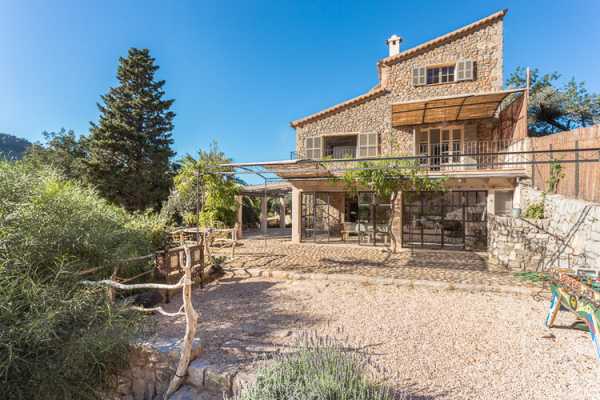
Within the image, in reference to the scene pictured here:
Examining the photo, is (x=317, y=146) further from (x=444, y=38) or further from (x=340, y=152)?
(x=444, y=38)

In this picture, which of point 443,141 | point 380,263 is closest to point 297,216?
point 380,263

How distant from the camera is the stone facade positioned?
10.5 m

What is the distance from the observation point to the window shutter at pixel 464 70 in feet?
34.9

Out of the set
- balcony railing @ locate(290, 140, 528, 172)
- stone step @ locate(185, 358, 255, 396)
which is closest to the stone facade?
balcony railing @ locate(290, 140, 528, 172)

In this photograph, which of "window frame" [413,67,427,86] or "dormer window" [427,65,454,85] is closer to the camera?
"dormer window" [427,65,454,85]

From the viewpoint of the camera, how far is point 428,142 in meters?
11.2

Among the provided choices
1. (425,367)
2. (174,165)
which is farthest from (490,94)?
(174,165)

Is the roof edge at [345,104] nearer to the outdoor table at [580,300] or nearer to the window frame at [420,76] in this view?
the window frame at [420,76]

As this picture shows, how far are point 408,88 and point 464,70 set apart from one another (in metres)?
2.16

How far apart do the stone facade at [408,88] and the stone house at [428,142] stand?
38 millimetres

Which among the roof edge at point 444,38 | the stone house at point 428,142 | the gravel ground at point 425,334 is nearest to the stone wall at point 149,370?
the gravel ground at point 425,334

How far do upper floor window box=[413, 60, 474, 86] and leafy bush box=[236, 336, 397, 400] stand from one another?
1205 cm

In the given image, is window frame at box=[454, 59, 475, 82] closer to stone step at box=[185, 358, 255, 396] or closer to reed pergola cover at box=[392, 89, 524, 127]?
reed pergola cover at box=[392, 89, 524, 127]

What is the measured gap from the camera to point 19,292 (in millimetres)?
2355
